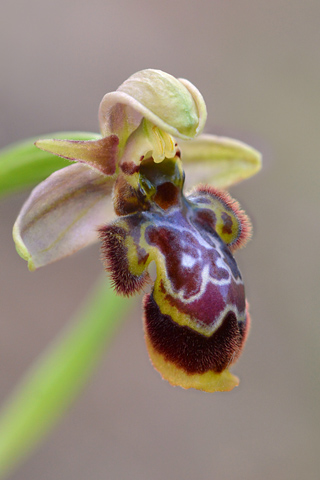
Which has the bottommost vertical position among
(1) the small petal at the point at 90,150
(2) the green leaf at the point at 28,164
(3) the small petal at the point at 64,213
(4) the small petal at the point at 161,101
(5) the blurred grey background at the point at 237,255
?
(5) the blurred grey background at the point at 237,255

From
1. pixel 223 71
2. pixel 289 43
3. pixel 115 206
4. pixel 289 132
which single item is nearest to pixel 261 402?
pixel 289 132

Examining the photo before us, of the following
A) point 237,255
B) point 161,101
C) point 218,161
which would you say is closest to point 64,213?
point 161,101

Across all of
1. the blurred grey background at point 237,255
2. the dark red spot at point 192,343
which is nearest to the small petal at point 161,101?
the dark red spot at point 192,343

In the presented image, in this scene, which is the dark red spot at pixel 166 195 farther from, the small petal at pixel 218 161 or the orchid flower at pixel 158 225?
the small petal at pixel 218 161

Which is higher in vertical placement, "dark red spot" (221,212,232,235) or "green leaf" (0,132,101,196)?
"green leaf" (0,132,101,196)

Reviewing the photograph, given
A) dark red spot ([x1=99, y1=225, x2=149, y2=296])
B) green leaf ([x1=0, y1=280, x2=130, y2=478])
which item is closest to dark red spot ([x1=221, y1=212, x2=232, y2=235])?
dark red spot ([x1=99, y1=225, x2=149, y2=296])

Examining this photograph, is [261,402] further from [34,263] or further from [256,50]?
[34,263]

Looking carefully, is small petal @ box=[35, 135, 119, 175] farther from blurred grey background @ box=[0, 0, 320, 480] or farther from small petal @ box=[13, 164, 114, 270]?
blurred grey background @ box=[0, 0, 320, 480]

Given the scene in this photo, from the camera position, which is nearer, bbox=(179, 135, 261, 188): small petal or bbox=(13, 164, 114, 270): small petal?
bbox=(13, 164, 114, 270): small petal
